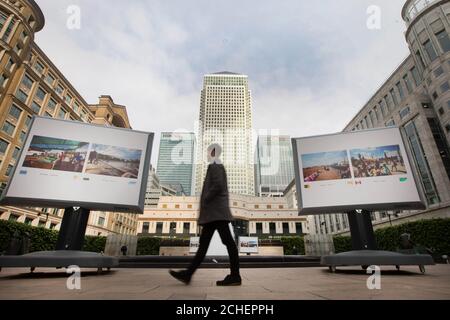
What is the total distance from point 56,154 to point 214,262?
16.6 ft

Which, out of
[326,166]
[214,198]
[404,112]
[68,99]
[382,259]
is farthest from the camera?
[68,99]

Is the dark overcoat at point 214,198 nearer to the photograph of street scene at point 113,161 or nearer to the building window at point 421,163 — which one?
the photograph of street scene at point 113,161

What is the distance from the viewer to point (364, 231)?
15.6 feet

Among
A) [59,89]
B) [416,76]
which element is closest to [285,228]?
[416,76]

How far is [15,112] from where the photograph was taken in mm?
30891

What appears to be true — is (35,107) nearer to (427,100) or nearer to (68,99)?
(68,99)

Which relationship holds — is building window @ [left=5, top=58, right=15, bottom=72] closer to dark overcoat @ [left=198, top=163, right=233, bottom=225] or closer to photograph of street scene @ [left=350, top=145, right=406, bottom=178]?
dark overcoat @ [left=198, top=163, right=233, bottom=225]

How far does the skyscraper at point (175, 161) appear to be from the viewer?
16812 cm

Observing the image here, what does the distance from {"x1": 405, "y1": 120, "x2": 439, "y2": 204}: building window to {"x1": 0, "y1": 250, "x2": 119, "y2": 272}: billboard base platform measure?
118 ft

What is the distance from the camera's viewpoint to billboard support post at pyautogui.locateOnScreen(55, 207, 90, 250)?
446cm

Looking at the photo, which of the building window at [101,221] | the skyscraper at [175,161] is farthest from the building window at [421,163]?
the skyscraper at [175,161]

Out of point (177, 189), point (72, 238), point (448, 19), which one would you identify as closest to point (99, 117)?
point (72, 238)
